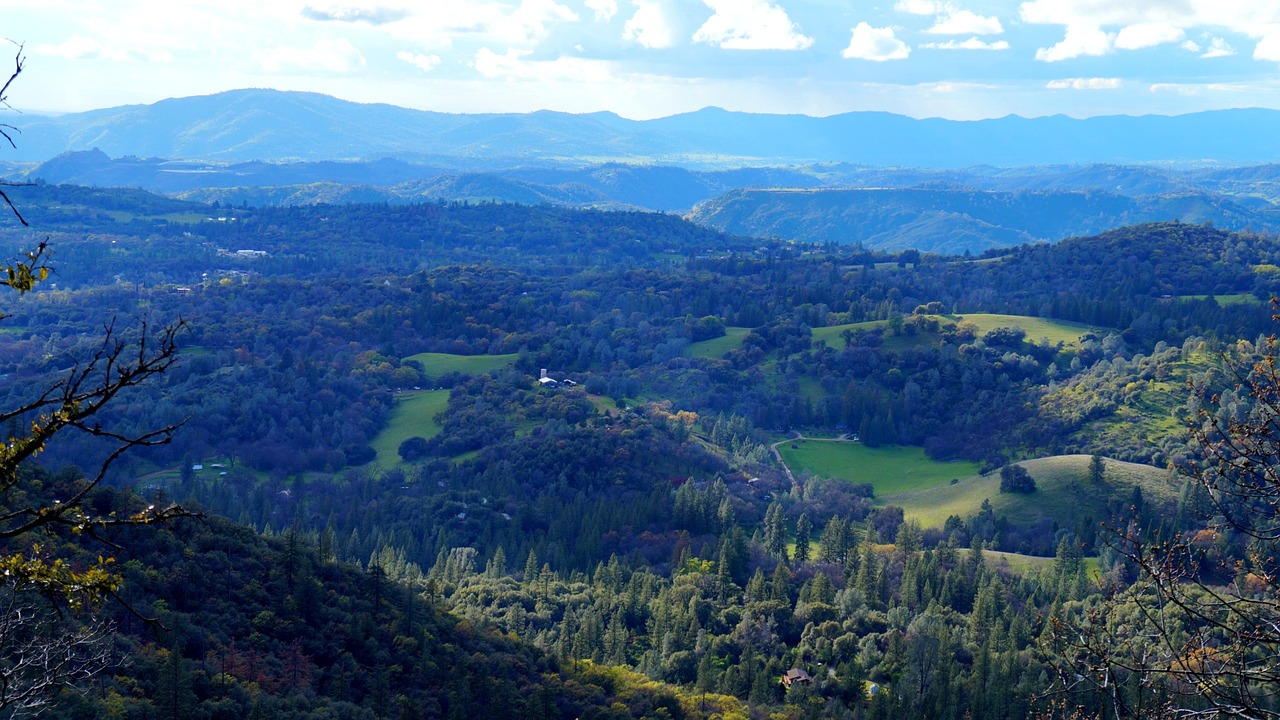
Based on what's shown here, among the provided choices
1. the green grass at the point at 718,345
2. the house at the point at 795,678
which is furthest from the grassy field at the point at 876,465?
the house at the point at 795,678

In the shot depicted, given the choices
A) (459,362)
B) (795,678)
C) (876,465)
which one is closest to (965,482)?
(876,465)

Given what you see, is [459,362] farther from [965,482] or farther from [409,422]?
[965,482]

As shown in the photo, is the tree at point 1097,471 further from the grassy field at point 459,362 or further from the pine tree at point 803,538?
the grassy field at point 459,362

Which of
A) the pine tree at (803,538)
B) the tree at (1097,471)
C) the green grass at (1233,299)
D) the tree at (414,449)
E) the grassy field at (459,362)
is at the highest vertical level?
the green grass at (1233,299)

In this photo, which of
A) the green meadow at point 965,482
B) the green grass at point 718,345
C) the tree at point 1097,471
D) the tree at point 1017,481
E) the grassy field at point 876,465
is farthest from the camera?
the green grass at point 718,345

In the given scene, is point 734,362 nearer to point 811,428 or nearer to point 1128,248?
point 811,428
